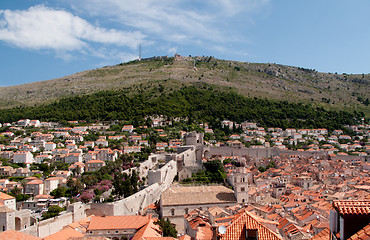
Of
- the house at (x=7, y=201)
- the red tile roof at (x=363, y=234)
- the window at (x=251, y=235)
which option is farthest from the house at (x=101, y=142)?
the red tile roof at (x=363, y=234)

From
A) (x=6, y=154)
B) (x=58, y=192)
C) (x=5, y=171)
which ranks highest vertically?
(x=6, y=154)

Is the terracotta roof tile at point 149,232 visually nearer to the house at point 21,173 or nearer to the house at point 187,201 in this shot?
the house at point 187,201

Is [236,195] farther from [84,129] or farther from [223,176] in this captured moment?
[84,129]

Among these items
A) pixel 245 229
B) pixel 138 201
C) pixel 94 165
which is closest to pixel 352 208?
pixel 245 229

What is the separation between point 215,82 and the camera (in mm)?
93875

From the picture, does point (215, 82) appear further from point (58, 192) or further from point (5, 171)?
point (58, 192)

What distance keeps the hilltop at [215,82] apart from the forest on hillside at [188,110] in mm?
5838

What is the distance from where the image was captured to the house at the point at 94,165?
→ 126 feet

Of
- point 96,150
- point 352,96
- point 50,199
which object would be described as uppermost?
point 352,96

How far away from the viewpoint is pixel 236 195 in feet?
87.0

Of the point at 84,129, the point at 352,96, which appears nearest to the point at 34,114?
the point at 84,129

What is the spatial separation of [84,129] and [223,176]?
31662 mm

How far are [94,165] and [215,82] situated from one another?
196 ft

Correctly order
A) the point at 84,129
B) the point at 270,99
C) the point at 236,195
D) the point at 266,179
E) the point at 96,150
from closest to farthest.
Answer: the point at 236,195 → the point at 266,179 → the point at 96,150 → the point at 84,129 → the point at 270,99
